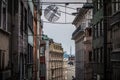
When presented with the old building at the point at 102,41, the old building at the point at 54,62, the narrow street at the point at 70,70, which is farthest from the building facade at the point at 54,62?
the old building at the point at 102,41

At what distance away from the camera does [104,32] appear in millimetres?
38531

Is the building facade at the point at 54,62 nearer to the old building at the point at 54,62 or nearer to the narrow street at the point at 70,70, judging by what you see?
the old building at the point at 54,62

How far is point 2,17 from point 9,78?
144 inches

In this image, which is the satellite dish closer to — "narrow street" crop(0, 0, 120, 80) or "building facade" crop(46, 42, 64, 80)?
"narrow street" crop(0, 0, 120, 80)

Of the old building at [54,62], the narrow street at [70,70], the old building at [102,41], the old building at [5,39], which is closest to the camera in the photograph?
the old building at [5,39]

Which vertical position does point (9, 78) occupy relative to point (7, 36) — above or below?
below

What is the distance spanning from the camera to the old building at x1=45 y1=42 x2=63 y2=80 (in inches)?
3732

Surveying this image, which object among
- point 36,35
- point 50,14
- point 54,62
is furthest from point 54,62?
point 50,14

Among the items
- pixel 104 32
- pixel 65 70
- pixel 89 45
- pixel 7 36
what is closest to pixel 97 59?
pixel 104 32

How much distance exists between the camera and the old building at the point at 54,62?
94.8 metres

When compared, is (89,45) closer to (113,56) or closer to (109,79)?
(109,79)

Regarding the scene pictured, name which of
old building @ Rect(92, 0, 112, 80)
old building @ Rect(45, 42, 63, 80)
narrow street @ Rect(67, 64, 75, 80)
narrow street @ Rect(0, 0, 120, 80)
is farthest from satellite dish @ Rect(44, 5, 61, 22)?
narrow street @ Rect(67, 64, 75, 80)

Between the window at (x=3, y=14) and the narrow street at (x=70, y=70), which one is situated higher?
the window at (x=3, y=14)

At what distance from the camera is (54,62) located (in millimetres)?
106125
